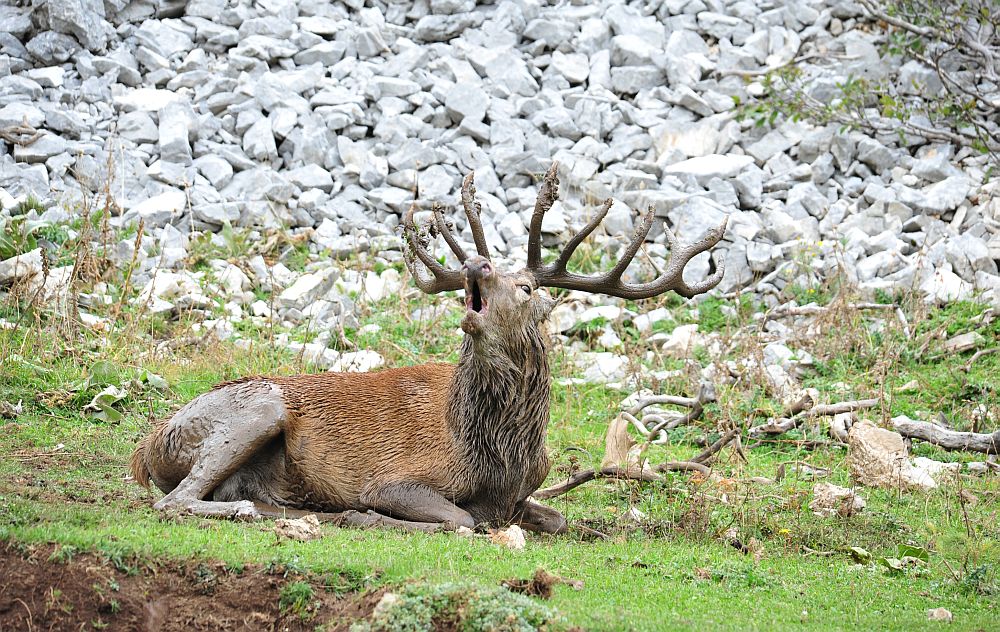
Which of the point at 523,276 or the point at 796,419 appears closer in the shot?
the point at 523,276

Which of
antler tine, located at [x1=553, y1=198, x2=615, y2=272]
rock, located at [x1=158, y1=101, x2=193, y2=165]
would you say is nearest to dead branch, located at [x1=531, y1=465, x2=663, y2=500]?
antler tine, located at [x1=553, y1=198, x2=615, y2=272]

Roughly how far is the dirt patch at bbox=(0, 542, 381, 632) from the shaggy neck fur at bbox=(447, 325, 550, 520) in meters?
2.45

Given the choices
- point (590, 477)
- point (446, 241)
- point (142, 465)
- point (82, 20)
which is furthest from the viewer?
point (82, 20)

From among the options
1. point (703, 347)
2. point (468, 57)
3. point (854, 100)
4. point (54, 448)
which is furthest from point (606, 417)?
point (468, 57)

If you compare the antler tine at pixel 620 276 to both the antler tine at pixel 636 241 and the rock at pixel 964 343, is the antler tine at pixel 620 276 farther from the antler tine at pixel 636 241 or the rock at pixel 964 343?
the rock at pixel 964 343

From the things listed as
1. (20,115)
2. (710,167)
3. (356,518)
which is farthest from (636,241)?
(20,115)

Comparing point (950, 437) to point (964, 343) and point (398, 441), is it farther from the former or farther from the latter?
point (398, 441)

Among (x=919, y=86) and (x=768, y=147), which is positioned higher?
(x=919, y=86)

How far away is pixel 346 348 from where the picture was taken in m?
13.0

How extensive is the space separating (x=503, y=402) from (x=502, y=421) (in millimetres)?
138

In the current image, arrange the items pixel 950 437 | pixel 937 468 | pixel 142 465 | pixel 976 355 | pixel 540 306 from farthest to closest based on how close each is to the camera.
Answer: pixel 976 355 → pixel 950 437 → pixel 937 468 → pixel 142 465 → pixel 540 306

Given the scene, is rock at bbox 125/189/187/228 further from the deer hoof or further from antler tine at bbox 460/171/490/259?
the deer hoof

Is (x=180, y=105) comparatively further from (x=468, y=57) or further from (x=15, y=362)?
(x=15, y=362)

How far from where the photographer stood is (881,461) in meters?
9.84
